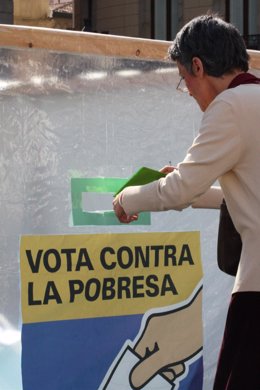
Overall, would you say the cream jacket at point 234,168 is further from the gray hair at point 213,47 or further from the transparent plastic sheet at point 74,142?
the transparent plastic sheet at point 74,142

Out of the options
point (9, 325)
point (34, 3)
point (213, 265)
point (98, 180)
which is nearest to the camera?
point (9, 325)

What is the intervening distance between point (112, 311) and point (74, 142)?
2.43ft

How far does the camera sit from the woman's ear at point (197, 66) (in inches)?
107

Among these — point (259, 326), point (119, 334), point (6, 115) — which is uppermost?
point (6, 115)

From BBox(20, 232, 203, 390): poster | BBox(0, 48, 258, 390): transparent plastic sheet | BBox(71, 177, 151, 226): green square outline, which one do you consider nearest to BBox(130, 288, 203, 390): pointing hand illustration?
BBox(20, 232, 203, 390): poster

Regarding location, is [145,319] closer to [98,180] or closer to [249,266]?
[98,180]

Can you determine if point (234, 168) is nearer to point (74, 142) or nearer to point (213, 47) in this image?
point (213, 47)

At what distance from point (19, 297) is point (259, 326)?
50.6 inches

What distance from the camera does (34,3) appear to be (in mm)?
25891

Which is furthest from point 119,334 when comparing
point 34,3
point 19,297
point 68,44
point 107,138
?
point 34,3

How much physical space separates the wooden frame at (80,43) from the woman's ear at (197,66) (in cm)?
105

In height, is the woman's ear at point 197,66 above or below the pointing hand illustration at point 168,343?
above

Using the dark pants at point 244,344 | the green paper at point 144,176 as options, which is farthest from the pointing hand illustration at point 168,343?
the dark pants at point 244,344

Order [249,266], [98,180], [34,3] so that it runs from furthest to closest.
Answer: [34,3]
[98,180]
[249,266]
